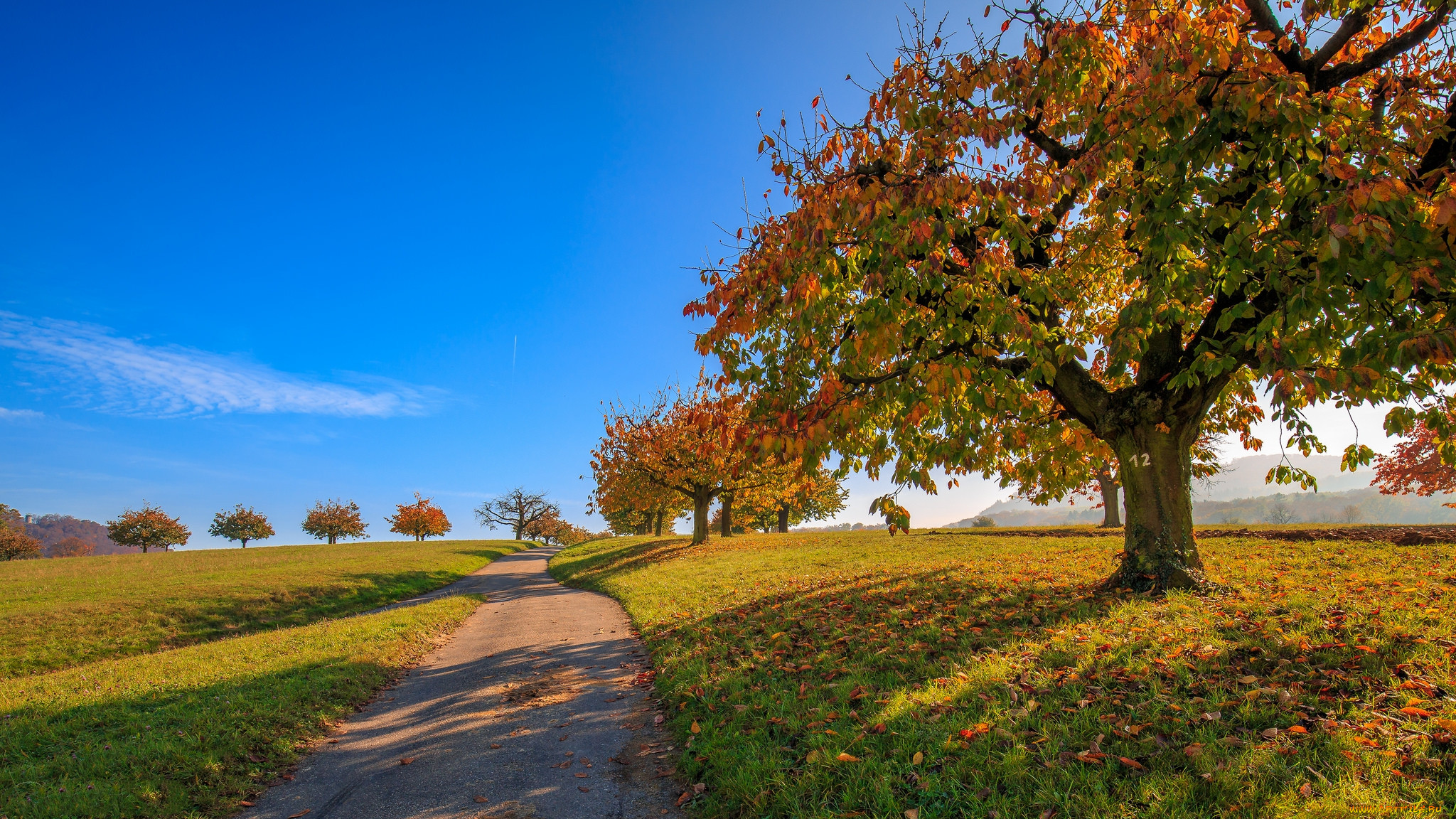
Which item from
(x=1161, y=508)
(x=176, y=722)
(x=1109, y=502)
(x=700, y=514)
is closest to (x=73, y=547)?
(x=700, y=514)

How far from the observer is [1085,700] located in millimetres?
5609

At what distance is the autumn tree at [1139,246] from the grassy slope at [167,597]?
57.4ft

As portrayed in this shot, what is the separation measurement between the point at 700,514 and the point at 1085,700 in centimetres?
2743

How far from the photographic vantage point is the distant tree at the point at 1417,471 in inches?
1096

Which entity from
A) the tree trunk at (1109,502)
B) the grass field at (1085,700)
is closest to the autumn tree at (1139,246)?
the grass field at (1085,700)

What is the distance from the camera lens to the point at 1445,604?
7.64 m

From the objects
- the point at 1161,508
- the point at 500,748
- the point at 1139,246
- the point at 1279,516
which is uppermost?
the point at 1139,246

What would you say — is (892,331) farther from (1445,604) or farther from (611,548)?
(611,548)

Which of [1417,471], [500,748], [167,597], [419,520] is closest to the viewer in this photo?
[500,748]

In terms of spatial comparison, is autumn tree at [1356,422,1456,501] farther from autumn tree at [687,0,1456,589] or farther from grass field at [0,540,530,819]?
grass field at [0,540,530,819]

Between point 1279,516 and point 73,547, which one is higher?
point 73,547

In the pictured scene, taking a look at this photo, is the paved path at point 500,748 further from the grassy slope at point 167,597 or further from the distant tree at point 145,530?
the distant tree at point 145,530

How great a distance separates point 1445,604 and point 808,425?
8936mm

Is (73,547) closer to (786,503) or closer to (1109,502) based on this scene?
(786,503)
